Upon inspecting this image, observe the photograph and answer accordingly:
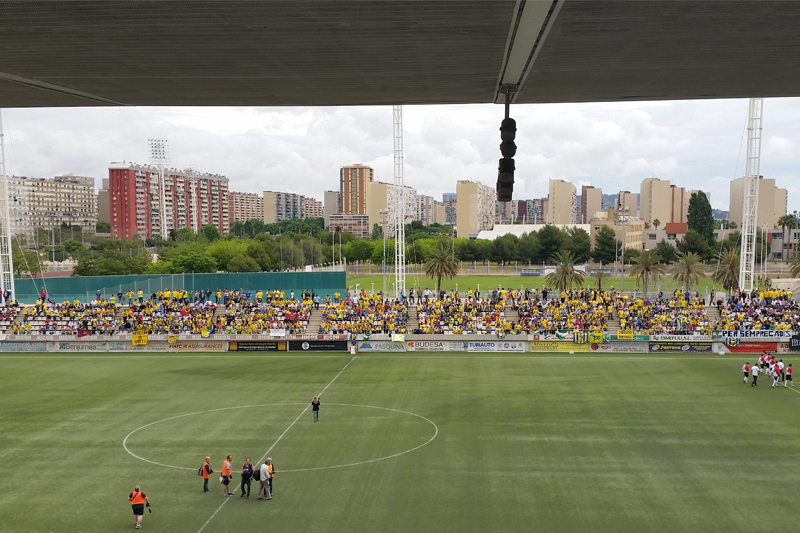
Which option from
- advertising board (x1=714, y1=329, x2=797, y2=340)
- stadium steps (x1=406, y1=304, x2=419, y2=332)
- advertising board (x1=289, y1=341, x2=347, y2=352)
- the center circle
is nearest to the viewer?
the center circle

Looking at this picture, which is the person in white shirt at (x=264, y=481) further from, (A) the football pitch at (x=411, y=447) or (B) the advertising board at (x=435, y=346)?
(B) the advertising board at (x=435, y=346)

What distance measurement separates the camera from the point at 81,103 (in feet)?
51.7

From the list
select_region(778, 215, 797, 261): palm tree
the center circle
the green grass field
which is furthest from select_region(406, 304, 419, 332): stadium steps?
select_region(778, 215, 797, 261): palm tree

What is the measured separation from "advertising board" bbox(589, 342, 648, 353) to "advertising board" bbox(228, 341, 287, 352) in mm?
Answer: 20342

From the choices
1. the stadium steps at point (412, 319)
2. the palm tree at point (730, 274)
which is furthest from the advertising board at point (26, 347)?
the palm tree at point (730, 274)

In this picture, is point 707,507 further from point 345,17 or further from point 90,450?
point 90,450

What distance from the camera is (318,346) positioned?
144 feet

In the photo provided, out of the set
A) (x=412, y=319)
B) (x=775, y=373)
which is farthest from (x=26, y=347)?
(x=775, y=373)

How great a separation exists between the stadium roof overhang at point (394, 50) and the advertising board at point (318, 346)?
29689 mm

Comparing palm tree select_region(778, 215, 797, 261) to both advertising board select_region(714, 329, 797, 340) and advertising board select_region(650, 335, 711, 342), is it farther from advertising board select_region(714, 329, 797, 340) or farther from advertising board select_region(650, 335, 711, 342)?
advertising board select_region(650, 335, 711, 342)

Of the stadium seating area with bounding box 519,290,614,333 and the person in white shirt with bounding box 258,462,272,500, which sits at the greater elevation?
the stadium seating area with bounding box 519,290,614,333

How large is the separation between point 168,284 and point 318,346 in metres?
19.8

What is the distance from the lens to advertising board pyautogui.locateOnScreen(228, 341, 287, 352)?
146ft

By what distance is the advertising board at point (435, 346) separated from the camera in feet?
143
